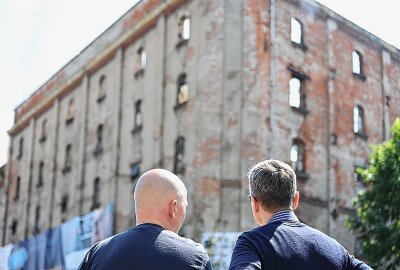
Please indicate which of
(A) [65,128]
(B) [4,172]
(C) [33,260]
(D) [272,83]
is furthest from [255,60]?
(B) [4,172]

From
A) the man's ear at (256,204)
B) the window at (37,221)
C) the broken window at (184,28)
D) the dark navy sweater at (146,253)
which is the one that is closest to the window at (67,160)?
the window at (37,221)

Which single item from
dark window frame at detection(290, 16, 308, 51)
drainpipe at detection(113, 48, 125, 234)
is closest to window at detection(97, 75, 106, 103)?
drainpipe at detection(113, 48, 125, 234)

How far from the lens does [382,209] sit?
20547 mm

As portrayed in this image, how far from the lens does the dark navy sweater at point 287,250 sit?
3342 millimetres

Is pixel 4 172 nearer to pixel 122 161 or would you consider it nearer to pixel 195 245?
pixel 122 161

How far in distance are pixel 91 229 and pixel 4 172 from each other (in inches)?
639

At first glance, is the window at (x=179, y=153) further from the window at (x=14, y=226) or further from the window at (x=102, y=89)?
the window at (x=14, y=226)

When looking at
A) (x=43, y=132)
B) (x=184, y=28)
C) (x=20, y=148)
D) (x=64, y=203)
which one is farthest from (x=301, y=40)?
(x=20, y=148)

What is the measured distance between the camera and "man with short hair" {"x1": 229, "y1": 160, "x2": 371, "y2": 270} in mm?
3375

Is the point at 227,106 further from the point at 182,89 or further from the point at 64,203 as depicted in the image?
the point at 64,203

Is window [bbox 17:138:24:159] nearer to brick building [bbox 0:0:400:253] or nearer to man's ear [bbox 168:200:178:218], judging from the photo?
brick building [bbox 0:0:400:253]

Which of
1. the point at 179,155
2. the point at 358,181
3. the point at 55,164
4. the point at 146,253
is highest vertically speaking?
the point at 55,164

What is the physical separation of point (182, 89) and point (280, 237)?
2202 cm

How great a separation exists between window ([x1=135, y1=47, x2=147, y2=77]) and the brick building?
0.06m
